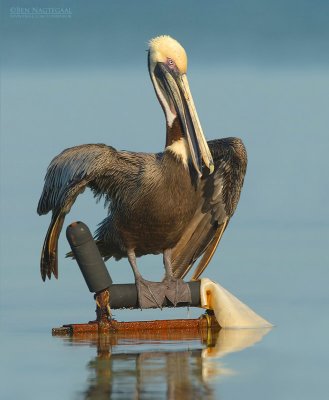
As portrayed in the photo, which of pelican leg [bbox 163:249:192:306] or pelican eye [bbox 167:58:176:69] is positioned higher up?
pelican eye [bbox 167:58:176:69]

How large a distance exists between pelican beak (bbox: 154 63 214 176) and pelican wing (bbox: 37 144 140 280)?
1.74 ft

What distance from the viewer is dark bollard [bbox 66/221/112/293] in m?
11.7

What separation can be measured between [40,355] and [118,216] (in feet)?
9.11

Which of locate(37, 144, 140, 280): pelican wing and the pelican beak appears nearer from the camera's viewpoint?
locate(37, 144, 140, 280): pelican wing

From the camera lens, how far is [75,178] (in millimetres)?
11945

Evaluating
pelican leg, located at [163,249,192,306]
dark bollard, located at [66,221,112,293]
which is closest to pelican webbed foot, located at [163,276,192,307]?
pelican leg, located at [163,249,192,306]

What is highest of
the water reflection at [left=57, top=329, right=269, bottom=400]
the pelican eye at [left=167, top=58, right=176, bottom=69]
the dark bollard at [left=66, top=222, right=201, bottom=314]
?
the pelican eye at [left=167, top=58, right=176, bottom=69]

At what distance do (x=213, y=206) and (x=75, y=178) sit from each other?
156 cm

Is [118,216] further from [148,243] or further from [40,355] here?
[40,355]

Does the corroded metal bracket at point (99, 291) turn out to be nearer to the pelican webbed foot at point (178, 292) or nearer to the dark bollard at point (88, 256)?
the dark bollard at point (88, 256)

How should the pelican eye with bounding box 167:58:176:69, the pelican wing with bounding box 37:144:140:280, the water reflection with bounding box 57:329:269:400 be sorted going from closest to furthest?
the water reflection with bounding box 57:329:269:400, the pelican wing with bounding box 37:144:140:280, the pelican eye with bounding box 167:58:176:69

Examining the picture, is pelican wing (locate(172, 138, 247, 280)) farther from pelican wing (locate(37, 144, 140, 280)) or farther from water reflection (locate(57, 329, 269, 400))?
water reflection (locate(57, 329, 269, 400))

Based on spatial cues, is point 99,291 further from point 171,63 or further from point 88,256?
point 171,63

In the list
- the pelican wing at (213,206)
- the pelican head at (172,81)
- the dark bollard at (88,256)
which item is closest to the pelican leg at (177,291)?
the pelican wing at (213,206)
